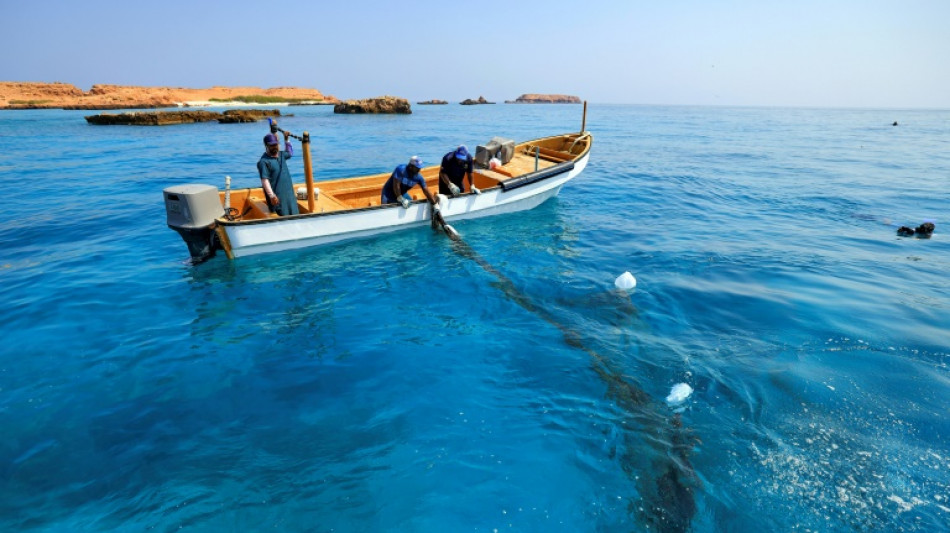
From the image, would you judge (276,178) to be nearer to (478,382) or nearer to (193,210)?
(193,210)

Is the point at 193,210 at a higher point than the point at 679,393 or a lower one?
higher

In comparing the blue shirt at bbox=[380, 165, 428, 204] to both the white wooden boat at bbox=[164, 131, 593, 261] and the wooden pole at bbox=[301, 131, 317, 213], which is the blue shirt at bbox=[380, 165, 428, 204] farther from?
the wooden pole at bbox=[301, 131, 317, 213]

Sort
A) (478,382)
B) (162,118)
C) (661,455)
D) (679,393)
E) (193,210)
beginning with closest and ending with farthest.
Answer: (661,455)
(679,393)
(478,382)
(193,210)
(162,118)

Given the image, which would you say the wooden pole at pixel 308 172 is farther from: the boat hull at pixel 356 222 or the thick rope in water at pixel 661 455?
the thick rope in water at pixel 661 455

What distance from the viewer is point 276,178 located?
407 inches

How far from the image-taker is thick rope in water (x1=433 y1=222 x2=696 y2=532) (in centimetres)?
457

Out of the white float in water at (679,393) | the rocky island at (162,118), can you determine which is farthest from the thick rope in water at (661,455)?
the rocky island at (162,118)

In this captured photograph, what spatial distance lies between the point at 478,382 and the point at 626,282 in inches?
187

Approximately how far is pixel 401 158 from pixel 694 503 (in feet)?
89.8

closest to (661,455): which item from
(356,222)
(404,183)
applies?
(356,222)

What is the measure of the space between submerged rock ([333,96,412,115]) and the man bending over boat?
7704 cm

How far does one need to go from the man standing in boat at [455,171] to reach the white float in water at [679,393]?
27.4ft

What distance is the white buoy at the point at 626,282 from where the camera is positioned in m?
9.75

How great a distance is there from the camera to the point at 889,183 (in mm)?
22141
